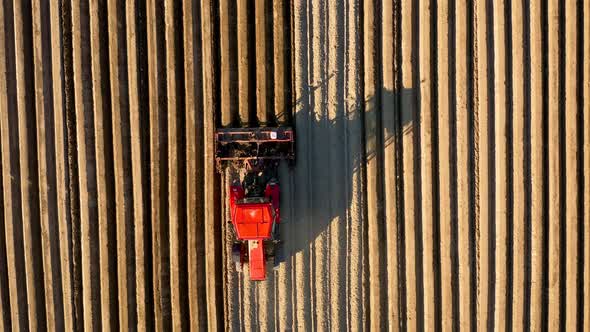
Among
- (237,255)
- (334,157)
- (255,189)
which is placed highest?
(334,157)

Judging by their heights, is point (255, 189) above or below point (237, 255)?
above

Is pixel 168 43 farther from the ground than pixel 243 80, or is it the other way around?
pixel 168 43

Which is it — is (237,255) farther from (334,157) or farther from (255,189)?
(334,157)

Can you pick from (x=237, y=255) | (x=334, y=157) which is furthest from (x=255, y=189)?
(x=334, y=157)

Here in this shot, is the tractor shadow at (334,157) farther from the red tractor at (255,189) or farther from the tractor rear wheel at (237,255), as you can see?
the tractor rear wheel at (237,255)

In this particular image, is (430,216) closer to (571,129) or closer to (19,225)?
(571,129)

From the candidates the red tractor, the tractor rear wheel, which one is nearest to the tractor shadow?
the red tractor

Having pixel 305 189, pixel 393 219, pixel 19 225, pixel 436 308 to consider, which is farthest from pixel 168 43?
pixel 436 308

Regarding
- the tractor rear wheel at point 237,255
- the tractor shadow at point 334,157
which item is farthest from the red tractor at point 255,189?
the tractor shadow at point 334,157
